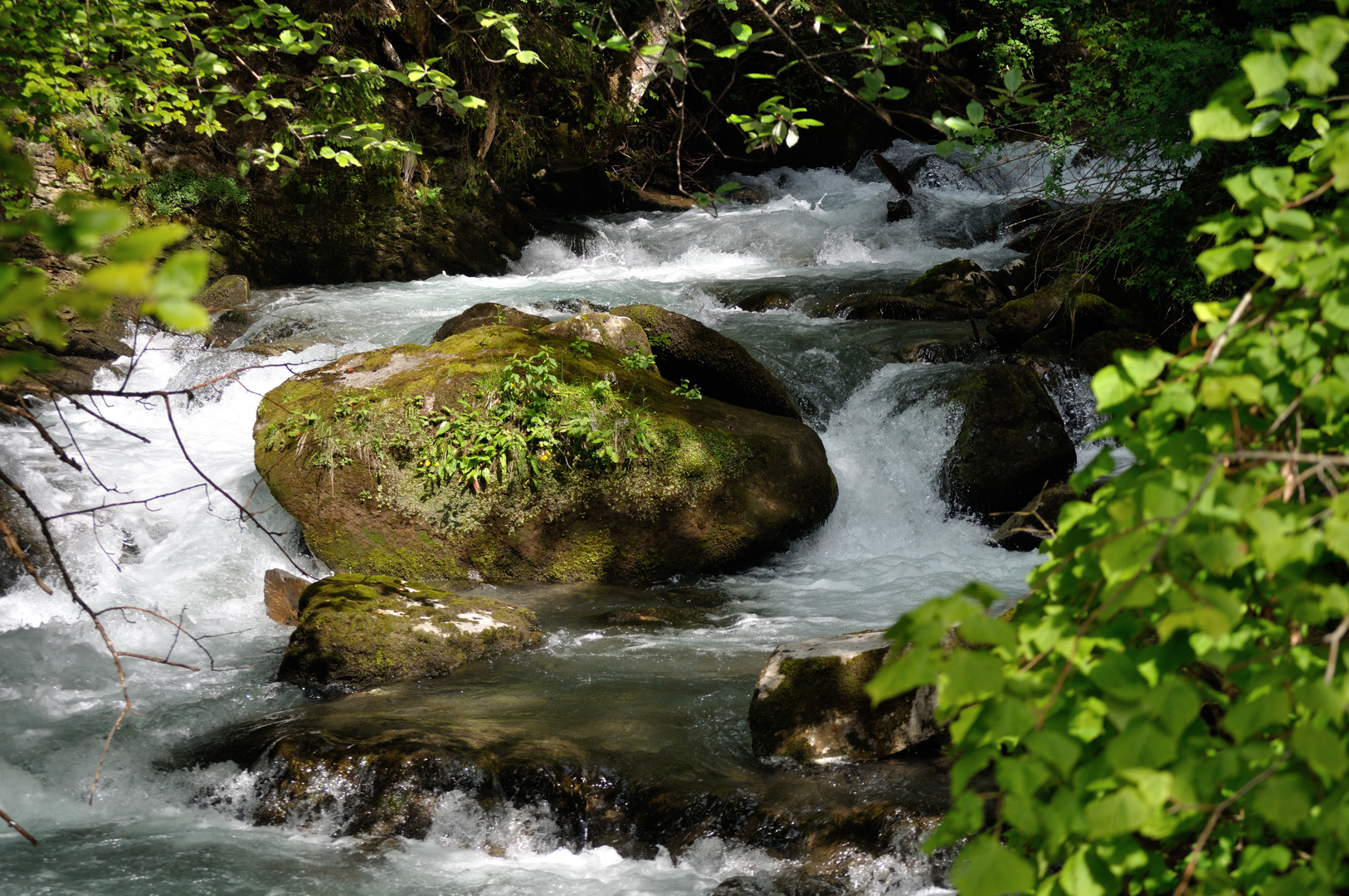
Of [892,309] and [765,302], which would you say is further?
[765,302]

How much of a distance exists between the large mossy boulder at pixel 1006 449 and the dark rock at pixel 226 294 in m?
9.41

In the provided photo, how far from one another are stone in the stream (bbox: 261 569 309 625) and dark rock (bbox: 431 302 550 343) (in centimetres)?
321

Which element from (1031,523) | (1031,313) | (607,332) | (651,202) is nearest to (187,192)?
(607,332)

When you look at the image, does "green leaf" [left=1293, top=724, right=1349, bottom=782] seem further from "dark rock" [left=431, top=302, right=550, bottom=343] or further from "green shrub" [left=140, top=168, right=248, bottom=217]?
"green shrub" [left=140, top=168, right=248, bottom=217]

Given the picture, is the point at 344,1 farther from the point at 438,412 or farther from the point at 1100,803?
the point at 1100,803

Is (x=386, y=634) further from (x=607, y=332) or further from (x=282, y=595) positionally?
(x=607, y=332)

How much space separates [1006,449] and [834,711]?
187 inches

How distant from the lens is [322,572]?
6.88 metres

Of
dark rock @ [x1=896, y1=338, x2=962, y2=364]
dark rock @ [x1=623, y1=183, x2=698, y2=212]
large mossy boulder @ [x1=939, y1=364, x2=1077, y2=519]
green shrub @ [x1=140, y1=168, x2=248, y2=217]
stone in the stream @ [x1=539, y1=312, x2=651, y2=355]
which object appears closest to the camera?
large mossy boulder @ [x1=939, y1=364, x2=1077, y2=519]

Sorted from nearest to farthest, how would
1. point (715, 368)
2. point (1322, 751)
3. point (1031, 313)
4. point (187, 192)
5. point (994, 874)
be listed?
point (1322, 751), point (994, 874), point (715, 368), point (1031, 313), point (187, 192)

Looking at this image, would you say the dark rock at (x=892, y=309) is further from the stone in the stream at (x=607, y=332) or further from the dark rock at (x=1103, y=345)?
the stone in the stream at (x=607, y=332)

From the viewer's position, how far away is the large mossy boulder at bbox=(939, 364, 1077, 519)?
7.97 meters

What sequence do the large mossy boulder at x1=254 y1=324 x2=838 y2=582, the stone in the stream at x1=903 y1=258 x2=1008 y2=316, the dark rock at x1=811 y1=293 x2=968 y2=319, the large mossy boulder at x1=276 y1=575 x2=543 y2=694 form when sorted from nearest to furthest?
the large mossy boulder at x1=276 y1=575 x2=543 y2=694 → the large mossy boulder at x1=254 y1=324 x2=838 y2=582 → the dark rock at x1=811 y1=293 x2=968 y2=319 → the stone in the stream at x1=903 y1=258 x2=1008 y2=316

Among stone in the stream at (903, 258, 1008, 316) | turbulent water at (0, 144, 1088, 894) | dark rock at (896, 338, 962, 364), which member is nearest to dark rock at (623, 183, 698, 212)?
turbulent water at (0, 144, 1088, 894)
